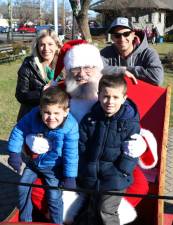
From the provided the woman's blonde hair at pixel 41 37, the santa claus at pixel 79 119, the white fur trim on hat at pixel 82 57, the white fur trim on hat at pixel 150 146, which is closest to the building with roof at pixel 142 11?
the woman's blonde hair at pixel 41 37

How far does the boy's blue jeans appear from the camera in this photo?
3.16m

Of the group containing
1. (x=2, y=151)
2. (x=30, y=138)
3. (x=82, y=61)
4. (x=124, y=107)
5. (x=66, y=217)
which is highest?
(x=82, y=61)

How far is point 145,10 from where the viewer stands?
145ft

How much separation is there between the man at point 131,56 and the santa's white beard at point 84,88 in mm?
403

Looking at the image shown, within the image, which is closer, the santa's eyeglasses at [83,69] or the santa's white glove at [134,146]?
the santa's white glove at [134,146]

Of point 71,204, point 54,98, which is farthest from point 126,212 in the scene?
point 54,98

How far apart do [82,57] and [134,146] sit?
3.07ft

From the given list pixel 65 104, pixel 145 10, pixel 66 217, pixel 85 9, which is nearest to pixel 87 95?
pixel 65 104

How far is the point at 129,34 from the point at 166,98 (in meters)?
0.69

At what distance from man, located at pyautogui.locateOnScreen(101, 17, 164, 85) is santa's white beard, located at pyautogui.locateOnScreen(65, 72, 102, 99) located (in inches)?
15.9

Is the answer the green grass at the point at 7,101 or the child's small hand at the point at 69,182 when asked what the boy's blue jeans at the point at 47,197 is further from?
the green grass at the point at 7,101

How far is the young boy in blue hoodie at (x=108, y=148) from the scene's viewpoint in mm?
3109

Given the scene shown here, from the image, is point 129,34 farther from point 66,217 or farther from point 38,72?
point 66,217

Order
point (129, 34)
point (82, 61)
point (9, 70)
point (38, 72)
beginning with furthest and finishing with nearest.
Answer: point (9, 70) → point (38, 72) → point (129, 34) → point (82, 61)
